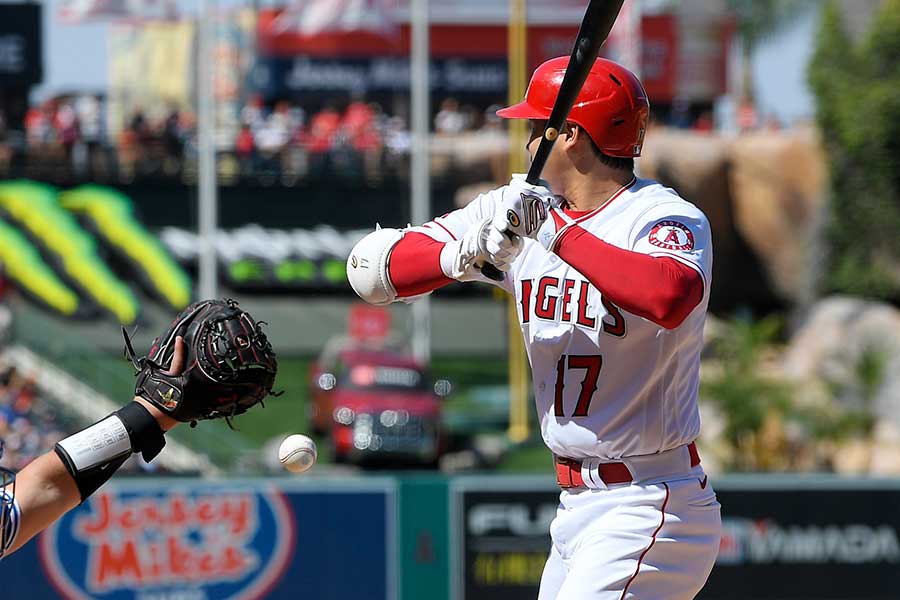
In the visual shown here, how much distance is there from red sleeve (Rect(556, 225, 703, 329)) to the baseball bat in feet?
0.88

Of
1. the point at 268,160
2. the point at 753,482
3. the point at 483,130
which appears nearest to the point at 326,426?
the point at 268,160

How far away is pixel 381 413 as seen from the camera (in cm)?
1780

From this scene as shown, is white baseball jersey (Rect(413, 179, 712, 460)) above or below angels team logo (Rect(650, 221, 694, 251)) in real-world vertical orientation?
below

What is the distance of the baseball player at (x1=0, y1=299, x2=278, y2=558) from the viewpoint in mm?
3264

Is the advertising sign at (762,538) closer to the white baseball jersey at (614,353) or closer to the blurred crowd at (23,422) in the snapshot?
the blurred crowd at (23,422)

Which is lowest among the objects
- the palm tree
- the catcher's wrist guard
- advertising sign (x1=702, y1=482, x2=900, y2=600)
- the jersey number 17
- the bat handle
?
advertising sign (x1=702, y1=482, x2=900, y2=600)

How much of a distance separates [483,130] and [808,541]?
59.1 ft

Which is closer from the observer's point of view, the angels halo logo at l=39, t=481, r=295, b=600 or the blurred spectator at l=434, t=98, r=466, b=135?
the angels halo logo at l=39, t=481, r=295, b=600

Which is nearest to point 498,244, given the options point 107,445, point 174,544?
point 107,445

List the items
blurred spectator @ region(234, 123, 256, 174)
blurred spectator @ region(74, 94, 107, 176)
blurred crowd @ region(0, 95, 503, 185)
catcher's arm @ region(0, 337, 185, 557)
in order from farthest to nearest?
blurred spectator @ region(234, 123, 256, 174)
blurred crowd @ region(0, 95, 503, 185)
blurred spectator @ region(74, 94, 107, 176)
catcher's arm @ region(0, 337, 185, 557)

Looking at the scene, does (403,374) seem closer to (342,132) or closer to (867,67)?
(342,132)

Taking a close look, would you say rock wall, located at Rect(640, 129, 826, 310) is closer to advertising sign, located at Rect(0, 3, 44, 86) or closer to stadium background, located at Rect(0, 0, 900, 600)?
stadium background, located at Rect(0, 0, 900, 600)

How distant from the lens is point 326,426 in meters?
18.7

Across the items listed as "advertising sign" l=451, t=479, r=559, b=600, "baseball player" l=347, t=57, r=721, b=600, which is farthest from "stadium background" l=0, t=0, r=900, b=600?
"baseball player" l=347, t=57, r=721, b=600
